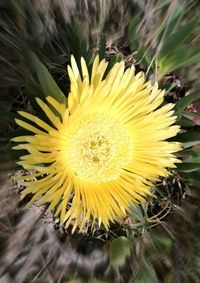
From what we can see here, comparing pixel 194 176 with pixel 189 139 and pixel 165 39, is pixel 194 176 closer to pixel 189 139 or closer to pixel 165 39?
pixel 189 139

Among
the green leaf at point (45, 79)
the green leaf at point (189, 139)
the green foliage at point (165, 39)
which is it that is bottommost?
the green leaf at point (189, 139)

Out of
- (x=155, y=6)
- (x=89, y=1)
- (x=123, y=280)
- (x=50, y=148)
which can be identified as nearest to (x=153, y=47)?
(x=155, y=6)

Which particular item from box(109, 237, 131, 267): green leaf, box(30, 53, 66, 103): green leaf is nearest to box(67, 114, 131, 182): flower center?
box(30, 53, 66, 103): green leaf

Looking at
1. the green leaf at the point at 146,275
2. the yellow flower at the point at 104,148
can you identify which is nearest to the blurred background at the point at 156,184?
the green leaf at the point at 146,275

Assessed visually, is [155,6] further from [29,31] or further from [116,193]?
[116,193]

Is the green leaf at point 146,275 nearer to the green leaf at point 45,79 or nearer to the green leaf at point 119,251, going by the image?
the green leaf at point 119,251
